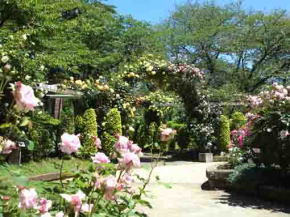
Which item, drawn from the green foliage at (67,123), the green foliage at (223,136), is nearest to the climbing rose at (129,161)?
the green foliage at (67,123)

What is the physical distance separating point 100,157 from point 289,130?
16.7 ft

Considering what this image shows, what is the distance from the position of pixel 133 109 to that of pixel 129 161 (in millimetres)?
11934

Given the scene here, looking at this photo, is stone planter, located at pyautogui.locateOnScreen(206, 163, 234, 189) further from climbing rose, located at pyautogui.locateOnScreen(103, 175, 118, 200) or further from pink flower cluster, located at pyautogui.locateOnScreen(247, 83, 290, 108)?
climbing rose, located at pyautogui.locateOnScreen(103, 175, 118, 200)

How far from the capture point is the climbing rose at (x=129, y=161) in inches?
86.0

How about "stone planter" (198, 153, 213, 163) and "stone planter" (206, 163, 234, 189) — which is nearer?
"stone planter" (206, 163, 234, 189)

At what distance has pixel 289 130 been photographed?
23.0 feet

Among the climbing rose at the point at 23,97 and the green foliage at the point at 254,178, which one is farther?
the green foliage at the point at 254,178

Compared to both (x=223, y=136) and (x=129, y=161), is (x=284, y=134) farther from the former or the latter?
(x=223, y=136)

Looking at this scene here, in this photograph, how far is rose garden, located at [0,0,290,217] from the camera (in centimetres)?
235

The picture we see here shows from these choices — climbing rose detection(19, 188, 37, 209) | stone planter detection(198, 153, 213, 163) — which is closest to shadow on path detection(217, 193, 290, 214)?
climbing rose detection(19, 188, 37, 209)

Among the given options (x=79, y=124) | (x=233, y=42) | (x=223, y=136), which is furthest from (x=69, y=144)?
(x=233, y=42)

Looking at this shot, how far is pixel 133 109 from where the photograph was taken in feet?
46.3

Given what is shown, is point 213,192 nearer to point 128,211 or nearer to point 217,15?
point 128,211

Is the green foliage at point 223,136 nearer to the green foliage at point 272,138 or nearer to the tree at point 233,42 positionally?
the green foliage at point 272,138
